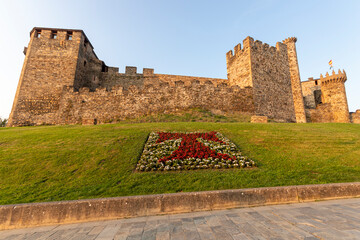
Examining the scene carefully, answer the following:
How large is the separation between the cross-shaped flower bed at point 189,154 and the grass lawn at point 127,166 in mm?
456

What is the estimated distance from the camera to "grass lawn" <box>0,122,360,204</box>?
213 inches

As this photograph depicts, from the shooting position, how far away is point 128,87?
826 inches

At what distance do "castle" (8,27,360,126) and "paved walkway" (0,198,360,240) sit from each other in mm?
15487

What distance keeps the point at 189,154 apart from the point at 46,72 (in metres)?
24.5

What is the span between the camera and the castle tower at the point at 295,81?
25453mm

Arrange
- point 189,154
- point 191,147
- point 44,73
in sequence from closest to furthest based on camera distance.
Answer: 1. point 189,154
2. point 191,147
3. point 44,73

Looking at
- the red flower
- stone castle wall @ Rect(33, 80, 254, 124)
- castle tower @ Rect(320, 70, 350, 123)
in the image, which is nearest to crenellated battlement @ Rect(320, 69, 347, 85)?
castle tower @ Rect(320, 70, 350, 123)

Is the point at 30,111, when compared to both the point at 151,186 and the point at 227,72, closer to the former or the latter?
the point at 151,186

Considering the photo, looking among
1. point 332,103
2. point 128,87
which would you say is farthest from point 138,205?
point 332,103

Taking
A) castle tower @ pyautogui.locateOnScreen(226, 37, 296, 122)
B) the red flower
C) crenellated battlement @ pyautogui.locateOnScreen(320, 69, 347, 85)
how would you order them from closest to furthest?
the red flower < castle tower @ pyautogui.locateOnScreen(226, 37, 296, 122) < crenellated battlement @ pyautogui.locateOnScreen(320, 69, 347, 85)

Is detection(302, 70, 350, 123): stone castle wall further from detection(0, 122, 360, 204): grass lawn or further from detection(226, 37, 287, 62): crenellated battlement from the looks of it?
detection(0, 122, 360, 204): grass lawn

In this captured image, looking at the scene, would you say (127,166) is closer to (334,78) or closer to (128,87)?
(128,87)

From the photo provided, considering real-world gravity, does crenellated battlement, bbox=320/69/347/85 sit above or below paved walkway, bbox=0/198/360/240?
above

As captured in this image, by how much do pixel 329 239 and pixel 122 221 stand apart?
13.0 ft
